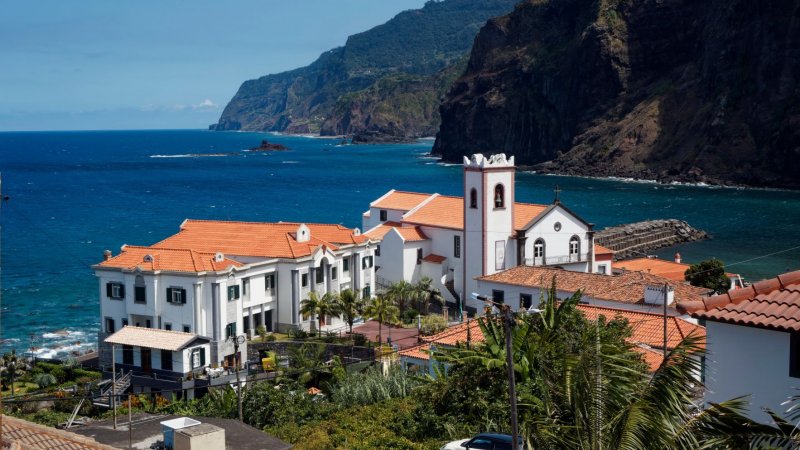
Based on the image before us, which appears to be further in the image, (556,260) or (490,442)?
(556,260)

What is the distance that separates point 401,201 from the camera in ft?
199

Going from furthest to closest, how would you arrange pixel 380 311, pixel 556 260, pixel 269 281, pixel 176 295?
1. pixel 556 260
2. pixel 269 281
3. pixel 176 295
4. pixel 380 311

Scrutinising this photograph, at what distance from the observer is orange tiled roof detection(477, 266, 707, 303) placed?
38688 mm

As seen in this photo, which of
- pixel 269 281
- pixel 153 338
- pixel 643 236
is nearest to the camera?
pixel 153 338

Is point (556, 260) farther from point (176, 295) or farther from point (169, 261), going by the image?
point (169, 261)

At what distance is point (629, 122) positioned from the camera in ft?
597

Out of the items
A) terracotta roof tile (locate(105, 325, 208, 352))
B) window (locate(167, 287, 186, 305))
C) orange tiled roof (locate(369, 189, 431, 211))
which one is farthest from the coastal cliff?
terracotta roof tile (locate(105, 325, 208, 352))

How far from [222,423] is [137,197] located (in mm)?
139638

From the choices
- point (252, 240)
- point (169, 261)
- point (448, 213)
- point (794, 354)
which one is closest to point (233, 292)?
point (169, 261)

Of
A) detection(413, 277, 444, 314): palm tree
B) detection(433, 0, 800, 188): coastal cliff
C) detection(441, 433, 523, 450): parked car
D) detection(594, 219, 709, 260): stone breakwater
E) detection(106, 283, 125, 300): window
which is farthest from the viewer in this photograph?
detection(433, 0, 800, 188): coastal cliff

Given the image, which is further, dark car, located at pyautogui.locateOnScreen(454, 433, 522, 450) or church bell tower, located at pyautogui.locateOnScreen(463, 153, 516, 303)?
church bell tower, located at pyautogui.locateOnScreen(463, 153, 516, 303)

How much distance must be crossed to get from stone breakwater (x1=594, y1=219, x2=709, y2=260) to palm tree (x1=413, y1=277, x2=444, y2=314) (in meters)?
30.1

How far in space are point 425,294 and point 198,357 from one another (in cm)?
1481

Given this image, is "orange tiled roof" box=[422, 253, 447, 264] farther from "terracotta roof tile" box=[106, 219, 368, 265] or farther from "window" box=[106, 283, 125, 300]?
"window" box=[106, 283, 125, 300]
